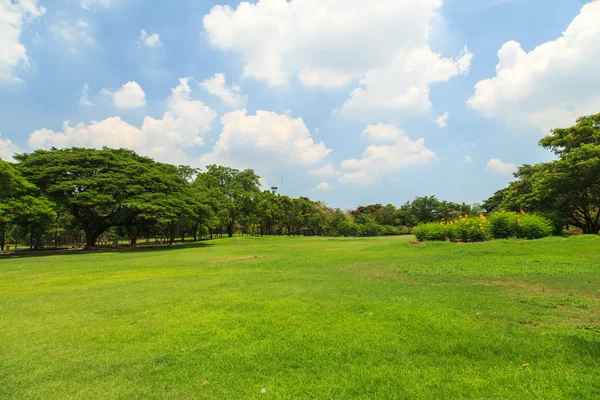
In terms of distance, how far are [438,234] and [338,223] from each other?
163 ft

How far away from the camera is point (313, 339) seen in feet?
15.7

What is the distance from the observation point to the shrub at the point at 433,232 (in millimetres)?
21250

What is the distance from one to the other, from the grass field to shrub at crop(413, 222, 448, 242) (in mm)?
11816

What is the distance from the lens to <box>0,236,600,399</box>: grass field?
354 centimetres

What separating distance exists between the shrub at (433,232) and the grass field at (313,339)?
38.8ft

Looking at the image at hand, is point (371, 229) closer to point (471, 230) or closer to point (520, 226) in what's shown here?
point (471, 230)

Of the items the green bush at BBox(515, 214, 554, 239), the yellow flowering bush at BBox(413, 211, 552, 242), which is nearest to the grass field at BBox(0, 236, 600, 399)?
the green bush at BBox(515, 214, 554, 239)

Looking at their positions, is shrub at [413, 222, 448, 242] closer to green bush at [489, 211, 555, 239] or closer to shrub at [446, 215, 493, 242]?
shrub at [446, 215, 493, 242]

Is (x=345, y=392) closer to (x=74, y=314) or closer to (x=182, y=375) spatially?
(x=182, y=375)

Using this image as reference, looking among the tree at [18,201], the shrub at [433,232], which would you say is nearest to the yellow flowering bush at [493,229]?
the shrub at [433,232]

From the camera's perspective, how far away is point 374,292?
25.6 feet

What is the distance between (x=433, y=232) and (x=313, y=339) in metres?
19.0

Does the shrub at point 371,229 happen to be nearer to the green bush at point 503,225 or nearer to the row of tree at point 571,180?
the row of tree at point 571,180

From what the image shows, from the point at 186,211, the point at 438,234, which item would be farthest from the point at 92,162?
the point at 438,234
